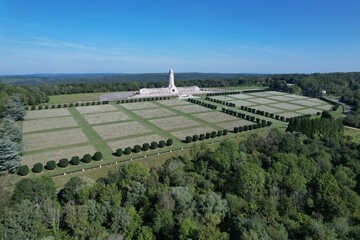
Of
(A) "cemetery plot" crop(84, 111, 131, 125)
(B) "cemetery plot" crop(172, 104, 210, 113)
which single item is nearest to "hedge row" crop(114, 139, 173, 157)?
(A) "cemetery plot" crop(84, 111, 131, 125)

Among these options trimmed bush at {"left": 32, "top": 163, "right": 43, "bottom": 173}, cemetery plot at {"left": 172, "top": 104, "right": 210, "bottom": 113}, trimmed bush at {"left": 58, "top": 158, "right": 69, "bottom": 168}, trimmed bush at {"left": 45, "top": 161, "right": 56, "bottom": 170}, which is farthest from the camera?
cemetery plot at {"left": 172, "top": 104, "right": 210, "bottom": 113}

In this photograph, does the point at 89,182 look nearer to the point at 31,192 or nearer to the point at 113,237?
the point at 31,192

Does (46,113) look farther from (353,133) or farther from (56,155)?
(353,133)

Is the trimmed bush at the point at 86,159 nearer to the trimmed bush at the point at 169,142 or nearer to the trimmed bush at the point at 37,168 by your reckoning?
the trimmed bush at the point at 37,168

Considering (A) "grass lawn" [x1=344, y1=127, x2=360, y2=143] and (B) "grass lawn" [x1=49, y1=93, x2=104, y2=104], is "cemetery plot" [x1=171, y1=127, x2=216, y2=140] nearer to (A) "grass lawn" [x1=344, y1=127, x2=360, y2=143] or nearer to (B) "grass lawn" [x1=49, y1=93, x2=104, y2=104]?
(A) "grass lawn" [x1=344, y1=127, x2=360, y2=143]

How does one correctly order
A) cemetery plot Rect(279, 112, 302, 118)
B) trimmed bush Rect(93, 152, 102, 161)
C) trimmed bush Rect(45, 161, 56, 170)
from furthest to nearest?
cemetery plot Rect(279, 112, 302, 118) → trimmed bush Rect(93, 152, 102, 161) → trimmed bush Rect(45, 161, 56, 170)

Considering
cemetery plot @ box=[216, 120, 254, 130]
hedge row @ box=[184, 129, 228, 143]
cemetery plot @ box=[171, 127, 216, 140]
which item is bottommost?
cemetery plot @ box=[216, 120, 254, 130]

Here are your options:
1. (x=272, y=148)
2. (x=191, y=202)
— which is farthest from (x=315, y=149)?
(x=191, y=202)

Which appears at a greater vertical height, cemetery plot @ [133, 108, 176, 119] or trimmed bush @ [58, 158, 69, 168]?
trimmed bush @ [58, 158, 69, 168]
